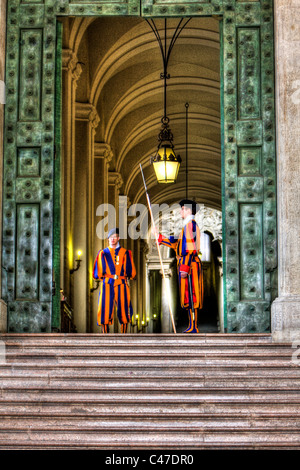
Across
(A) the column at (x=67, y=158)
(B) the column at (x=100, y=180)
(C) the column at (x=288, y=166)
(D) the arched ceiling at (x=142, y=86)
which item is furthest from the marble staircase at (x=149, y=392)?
(B) the column at (x=100, y=180)

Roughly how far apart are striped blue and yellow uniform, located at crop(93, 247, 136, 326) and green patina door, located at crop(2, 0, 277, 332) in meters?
2.22

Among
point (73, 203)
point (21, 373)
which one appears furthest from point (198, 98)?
point (21, 373)

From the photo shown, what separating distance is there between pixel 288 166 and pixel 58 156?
297 centimetres

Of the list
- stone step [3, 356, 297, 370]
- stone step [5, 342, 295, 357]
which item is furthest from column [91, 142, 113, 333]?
stone step [3, 356, 297, 370]

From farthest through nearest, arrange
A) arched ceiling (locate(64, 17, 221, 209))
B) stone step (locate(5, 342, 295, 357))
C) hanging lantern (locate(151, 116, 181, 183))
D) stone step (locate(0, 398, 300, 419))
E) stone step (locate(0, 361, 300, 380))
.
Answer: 1. arched ceiling (locate(64, 17, 221, 209))
2. hanging lantern (locate(151, 116, 181, 183))
3. stone step (locate(5, 342, 295, 357))
4. stone step (locate(0, 361, 300, 380))
5. stone step (locate(0, 398, 300, 419))

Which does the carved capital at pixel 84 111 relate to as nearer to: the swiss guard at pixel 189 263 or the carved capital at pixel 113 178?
the carved capital at pixel 113 178

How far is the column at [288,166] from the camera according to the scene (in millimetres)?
10242

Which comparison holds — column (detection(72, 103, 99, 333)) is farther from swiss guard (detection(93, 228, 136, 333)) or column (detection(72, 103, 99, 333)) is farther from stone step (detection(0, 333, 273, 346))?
stone step (detection(0, 333, 273, 346))

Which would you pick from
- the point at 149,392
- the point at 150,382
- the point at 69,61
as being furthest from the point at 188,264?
the point at 69,61

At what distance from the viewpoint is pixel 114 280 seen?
14.0 m

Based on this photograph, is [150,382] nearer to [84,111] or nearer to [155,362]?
[155,362]

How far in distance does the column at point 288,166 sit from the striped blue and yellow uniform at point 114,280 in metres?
3.64

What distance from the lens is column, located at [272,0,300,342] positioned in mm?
10242

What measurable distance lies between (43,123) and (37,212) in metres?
1.15
